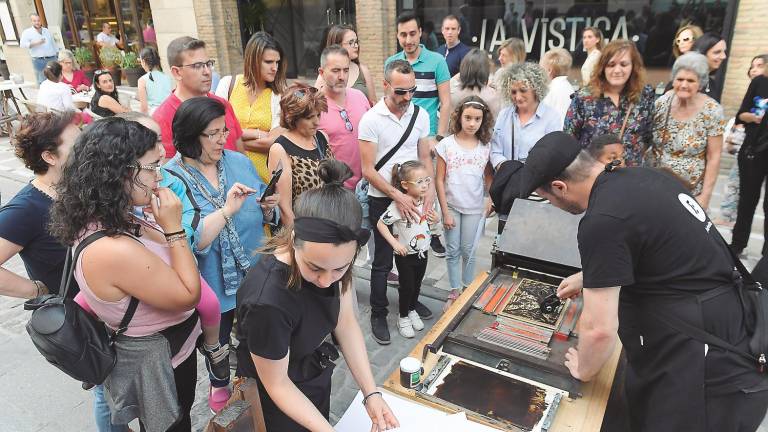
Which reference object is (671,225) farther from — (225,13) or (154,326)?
(225,13)

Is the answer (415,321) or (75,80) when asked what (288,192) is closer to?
(415,321)

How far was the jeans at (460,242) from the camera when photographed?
359 centimetres

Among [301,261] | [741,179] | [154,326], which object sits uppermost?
[301,261]

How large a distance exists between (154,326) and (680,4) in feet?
26.1

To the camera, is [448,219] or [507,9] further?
[507,9]

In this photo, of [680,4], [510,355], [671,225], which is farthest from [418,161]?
[680,4]

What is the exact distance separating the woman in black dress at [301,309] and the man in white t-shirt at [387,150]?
1624 mm

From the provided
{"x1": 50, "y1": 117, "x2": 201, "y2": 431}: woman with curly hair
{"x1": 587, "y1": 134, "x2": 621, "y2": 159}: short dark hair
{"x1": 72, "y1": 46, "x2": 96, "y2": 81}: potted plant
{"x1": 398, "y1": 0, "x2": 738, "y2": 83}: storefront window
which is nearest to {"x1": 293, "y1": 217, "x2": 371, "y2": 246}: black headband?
{"x1": 50, "y1": 117, "x2": 201, "y2": 431}: woman with curly hair

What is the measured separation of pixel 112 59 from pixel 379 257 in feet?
41.6

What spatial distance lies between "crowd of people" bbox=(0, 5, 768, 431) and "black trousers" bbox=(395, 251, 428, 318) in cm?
2

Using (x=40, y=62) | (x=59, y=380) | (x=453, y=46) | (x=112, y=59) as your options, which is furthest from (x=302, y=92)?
(x=112, y=59)

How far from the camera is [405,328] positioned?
141 inches

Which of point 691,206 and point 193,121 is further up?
point 193,121

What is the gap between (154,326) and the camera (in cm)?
190
